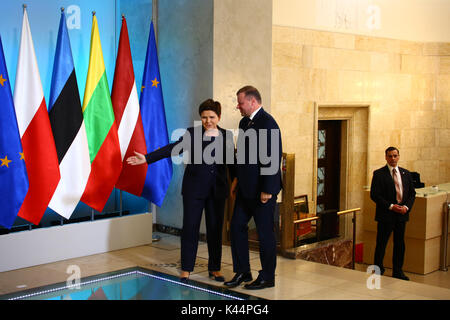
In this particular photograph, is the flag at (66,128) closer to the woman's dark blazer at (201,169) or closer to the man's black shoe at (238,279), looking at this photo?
the woman's dark blazer at (201,169)

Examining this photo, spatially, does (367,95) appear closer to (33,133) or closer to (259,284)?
(259,284)

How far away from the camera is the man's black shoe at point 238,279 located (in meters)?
5.16

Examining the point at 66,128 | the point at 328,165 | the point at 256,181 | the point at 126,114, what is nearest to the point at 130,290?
the point at 256,181

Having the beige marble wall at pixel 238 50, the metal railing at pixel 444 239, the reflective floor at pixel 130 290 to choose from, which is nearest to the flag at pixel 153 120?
the beige marble wall at pixel 238 50

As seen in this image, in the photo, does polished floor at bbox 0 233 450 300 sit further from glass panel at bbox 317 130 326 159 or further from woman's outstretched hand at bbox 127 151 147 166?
glass panel at bbox 317 130 326 159

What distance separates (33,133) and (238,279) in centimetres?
223

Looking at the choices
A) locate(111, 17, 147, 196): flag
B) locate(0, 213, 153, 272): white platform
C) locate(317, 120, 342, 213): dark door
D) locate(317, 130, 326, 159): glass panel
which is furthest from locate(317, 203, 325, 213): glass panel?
locate(111, 17, 147, 196): flag

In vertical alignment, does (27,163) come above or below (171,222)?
above

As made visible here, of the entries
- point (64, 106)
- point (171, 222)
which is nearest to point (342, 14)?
point (171, 222)

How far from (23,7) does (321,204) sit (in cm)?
623

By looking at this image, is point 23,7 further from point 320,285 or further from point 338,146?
point 338,146

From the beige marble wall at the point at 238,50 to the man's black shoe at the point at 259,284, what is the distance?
2.23m

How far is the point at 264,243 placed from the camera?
507cm

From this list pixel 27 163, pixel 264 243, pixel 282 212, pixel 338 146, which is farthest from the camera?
pixel 338 146
